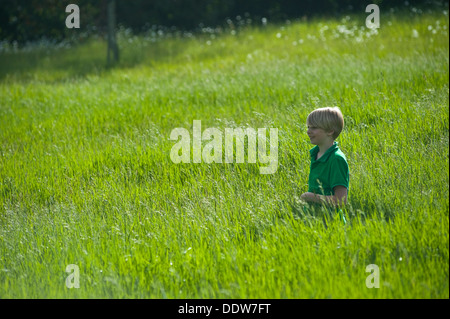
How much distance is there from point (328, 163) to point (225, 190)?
116 cm

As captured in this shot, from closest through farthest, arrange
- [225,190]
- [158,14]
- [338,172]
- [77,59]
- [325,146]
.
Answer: [338,172]
[325,146]
[225,190]
[77,59]
[158,14]

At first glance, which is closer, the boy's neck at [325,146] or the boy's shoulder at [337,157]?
the boy's shoulder at [337,157]

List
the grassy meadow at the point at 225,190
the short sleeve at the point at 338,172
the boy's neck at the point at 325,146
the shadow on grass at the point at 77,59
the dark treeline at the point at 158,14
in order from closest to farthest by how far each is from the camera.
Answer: the grassy meadow at the point at 225,190, the short sleeve at the point at 338,172, the boy's neck at the point at 325,146, the shadow on grass at the point at 77,59, the dark treeline at the point at 158,14

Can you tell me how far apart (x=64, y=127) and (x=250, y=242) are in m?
4.11

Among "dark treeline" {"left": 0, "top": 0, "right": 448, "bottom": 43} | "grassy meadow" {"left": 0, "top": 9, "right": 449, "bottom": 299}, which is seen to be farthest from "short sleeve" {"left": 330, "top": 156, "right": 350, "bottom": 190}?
"dark treeline" {"left": 0, "top": 0, "right": 448, "bottom": 43}

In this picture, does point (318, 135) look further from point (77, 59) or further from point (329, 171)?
point (77, 59)

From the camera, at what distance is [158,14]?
730 inches

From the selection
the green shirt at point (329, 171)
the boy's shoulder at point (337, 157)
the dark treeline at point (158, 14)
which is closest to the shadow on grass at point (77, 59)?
the dark treeline at point (158, 14)

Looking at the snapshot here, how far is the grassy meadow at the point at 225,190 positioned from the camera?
105 inches

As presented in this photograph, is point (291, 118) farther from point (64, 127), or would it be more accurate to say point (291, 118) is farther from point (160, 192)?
point (64, 127)

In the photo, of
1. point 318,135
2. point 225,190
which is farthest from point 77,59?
point 318,135

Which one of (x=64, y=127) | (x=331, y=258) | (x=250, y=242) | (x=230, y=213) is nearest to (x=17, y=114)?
(x=64, y=127)

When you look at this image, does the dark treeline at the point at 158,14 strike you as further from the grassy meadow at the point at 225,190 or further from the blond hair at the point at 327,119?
the blond hair at the point at 327,119

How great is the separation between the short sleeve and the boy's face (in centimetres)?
16
